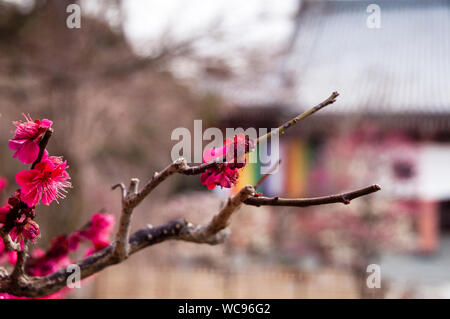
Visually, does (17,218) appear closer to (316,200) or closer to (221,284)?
(316,200)

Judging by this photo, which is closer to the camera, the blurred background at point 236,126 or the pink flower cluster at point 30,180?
the pink flower cluster at point 30,180

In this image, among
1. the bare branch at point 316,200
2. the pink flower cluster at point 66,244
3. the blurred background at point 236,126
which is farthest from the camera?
the blurred background at point 236,126

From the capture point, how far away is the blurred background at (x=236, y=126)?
3.92 metres

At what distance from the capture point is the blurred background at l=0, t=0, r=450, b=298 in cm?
392

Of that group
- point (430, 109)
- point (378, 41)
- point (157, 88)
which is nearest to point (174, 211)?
point (157, 88)

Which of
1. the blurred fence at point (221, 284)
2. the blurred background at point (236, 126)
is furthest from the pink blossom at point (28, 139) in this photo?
the blurred fence at point (221, 284)

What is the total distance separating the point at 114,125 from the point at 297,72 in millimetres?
4141

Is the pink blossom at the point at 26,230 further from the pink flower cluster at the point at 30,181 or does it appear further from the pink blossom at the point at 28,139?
the pink blossom at the point at 28,139

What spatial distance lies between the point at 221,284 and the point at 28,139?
420 centimetres

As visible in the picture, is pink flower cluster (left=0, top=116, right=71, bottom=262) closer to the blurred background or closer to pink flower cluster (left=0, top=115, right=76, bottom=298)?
pink flower cluster (left=0, top=115, right=76, bottom=298)

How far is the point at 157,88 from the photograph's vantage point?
Result: 4891 mm

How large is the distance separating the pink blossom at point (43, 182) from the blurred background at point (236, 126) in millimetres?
2890

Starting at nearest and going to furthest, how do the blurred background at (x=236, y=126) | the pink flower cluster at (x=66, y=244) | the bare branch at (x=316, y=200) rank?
the bare branch at (x=316, y=200) < the pink flower cluster at (x=66, y=244) < the blurred background at (x=236, y=126)

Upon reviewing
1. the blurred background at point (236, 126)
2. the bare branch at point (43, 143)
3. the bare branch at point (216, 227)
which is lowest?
the bare branch at point (216, 227)
